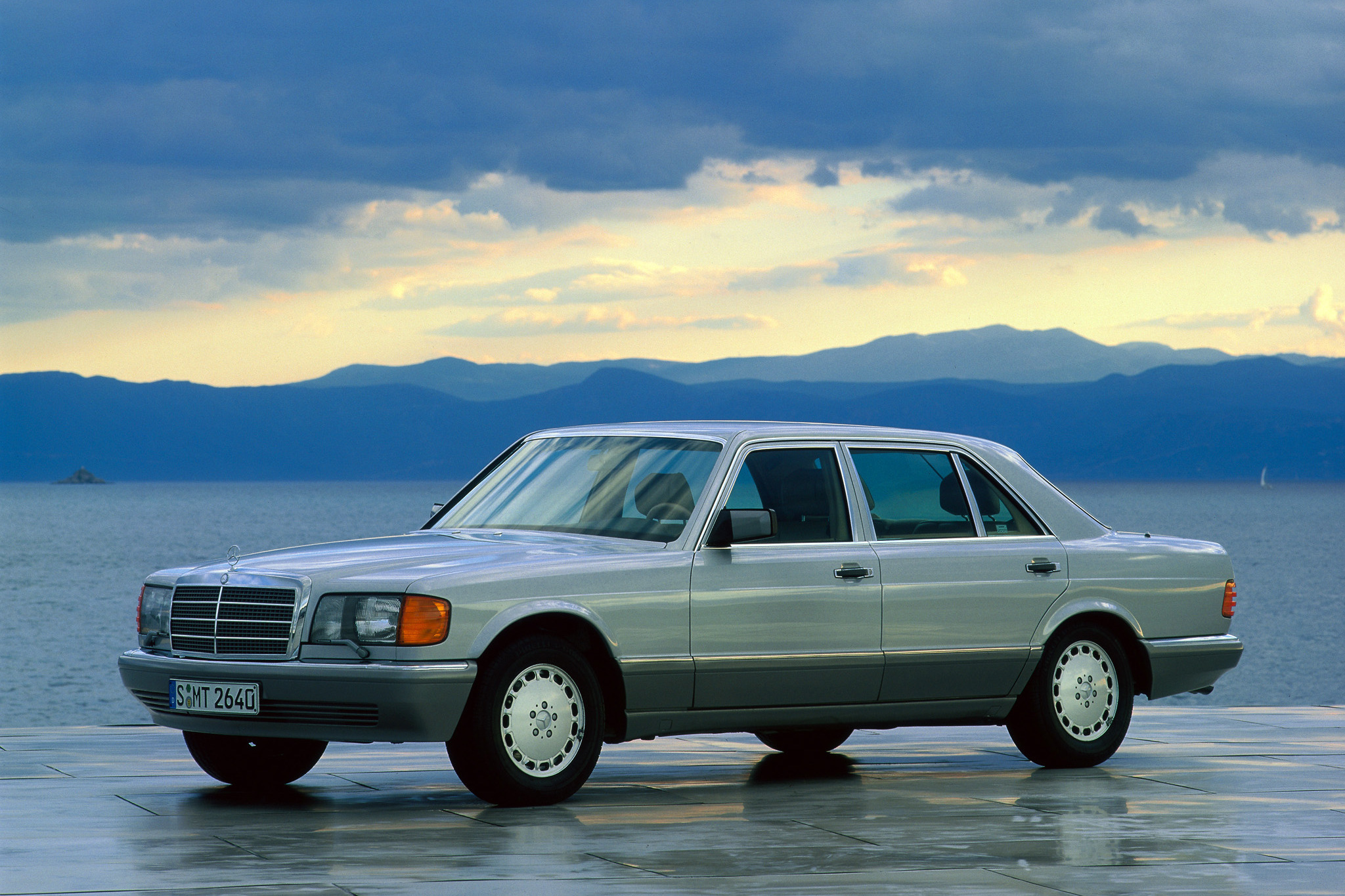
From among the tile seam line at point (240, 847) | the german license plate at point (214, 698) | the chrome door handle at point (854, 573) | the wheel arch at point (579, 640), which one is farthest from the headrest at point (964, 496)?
the tile seam line at point (240, 847)

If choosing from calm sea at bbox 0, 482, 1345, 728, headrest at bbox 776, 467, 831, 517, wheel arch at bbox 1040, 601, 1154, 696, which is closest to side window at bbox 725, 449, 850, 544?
headrest at bbox 776, 467, 831, 517

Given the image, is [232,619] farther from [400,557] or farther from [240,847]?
[240,847]

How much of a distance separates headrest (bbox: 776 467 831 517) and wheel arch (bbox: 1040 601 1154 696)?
4.89 feet

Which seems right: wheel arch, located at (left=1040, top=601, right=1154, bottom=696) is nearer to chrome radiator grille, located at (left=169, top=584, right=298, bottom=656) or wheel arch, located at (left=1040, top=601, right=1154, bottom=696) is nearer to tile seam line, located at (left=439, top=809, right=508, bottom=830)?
tile seam line, located at (left=439, top=809, right=508, bottom=830)

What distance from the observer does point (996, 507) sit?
1056cm

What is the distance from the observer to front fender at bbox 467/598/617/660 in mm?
8555

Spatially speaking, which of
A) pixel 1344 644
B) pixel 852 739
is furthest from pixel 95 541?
pixel 852 739

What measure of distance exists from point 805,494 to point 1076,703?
204cm

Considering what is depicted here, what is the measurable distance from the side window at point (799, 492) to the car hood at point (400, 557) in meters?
0.73

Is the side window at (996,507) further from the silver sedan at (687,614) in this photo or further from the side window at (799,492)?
the side window at (799,492)

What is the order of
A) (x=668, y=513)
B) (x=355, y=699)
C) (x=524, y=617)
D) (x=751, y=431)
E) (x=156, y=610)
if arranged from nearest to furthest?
(x=355, y=699) < (x=524, y=617) < (x=156, y=610) < (x=668, y=513) < (x=751, y=431)

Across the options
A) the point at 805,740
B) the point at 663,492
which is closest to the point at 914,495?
the point at 663,492

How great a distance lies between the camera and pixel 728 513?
360 inches

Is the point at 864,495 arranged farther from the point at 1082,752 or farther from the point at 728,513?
the point at 1082,752
